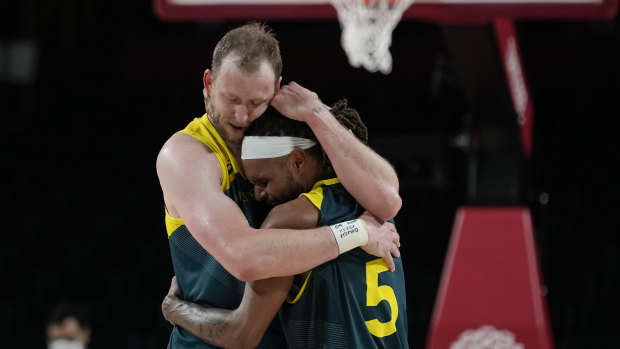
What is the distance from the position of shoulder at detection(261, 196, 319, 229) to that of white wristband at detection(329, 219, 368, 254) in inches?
3.1

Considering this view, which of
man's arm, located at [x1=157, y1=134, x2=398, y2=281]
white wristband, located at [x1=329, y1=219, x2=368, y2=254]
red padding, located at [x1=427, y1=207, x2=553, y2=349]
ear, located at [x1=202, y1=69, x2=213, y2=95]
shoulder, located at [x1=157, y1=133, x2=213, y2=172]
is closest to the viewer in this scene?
man's arm, located at [x1=157, y1=134, x2=398, y2=281]

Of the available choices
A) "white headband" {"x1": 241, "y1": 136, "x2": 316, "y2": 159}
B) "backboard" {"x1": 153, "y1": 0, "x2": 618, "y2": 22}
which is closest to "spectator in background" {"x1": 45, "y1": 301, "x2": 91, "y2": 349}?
"backboard" {"x1": 153, "y1": 0, "x2": 618, "y2": 22}

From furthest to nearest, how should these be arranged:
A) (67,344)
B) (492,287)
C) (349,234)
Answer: (67,344), (492,287), (349,234)

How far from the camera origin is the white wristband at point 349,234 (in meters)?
2.85

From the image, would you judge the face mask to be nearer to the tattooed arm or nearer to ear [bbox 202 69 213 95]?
the tattooed arm

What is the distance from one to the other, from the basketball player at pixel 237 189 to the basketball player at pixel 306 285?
0.22 ft

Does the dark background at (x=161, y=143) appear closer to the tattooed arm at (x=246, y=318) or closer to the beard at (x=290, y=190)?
the beard at (x=290, y=190)

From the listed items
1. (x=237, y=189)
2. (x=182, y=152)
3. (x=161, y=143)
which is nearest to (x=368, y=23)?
(x=237, y=189)

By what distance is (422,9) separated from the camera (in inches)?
203

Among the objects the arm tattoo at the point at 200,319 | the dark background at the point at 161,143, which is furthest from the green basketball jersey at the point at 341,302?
the dark background at the point at 161,143

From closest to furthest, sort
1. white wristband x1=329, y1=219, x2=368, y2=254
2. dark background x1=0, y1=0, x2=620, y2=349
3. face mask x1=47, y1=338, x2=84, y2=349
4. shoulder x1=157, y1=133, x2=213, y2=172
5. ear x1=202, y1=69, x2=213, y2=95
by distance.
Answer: white wristband x1=329, y1=219, x2=368, y2=254
shoulder x1=157, y1=133, x2=213, y2=172
ear x1=202, y1=69, x2=213, y2=95
face mask x1=47, y1=338, x2=84, y2=349
dark background x1=0, y1=0, x2=620, y2=349

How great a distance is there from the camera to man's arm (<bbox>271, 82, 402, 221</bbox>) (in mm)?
2973

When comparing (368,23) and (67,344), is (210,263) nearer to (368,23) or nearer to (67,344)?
(368,23)

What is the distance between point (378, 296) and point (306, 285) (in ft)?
0.84
